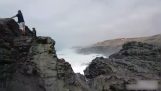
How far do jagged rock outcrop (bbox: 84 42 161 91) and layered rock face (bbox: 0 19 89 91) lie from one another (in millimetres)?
5634

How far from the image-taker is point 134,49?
51.9 metres

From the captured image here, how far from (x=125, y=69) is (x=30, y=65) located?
13.3 metres

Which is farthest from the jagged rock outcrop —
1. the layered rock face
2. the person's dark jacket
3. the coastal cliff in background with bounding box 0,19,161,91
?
the person's dark jacket

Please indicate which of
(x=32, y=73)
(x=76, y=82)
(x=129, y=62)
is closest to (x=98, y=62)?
(x=129, y=62)

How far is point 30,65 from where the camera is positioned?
121ft

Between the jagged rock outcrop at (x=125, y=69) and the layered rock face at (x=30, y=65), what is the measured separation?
5634 millimetres

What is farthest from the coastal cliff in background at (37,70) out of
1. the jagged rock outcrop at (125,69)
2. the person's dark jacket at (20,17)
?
the person's dark jacket at (20,17)

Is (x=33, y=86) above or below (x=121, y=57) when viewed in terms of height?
below

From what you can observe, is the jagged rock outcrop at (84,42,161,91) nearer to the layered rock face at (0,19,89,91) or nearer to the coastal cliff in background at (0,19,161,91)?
the coastal cliff in background at (0,19,161,91)

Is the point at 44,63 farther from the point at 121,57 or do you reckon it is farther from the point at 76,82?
the point at 121,57

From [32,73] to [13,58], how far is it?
209cm

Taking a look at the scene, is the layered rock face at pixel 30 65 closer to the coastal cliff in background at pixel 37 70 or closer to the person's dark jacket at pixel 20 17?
the coastal cliff in background at pixel 37 70

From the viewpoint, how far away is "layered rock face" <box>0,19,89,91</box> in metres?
35.7

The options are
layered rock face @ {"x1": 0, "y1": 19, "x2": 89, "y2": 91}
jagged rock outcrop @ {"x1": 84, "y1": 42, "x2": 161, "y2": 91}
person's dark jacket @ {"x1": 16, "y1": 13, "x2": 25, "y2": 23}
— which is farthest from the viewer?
jagged rock outcrop @ {"x1": 84, "y1": 42, "x2": 161, "y2": 91}
